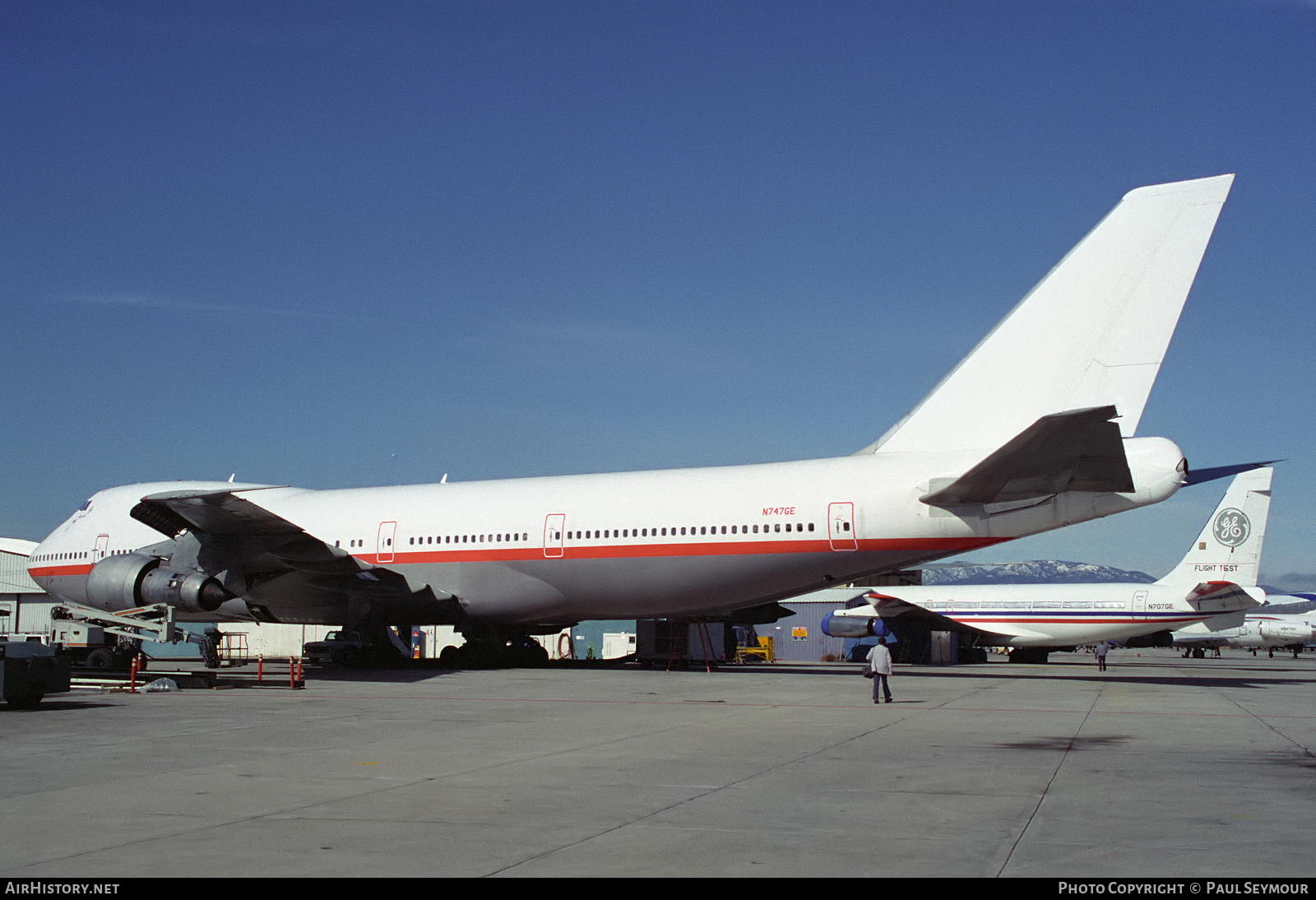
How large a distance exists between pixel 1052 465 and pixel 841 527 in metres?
4.48

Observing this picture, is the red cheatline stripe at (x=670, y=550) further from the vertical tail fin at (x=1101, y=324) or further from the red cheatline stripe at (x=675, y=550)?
the vertical tail fin at (x=1101, y=324)

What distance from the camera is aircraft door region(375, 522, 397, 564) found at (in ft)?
90.5

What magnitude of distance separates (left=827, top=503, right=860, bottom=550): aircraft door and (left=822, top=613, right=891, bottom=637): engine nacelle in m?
24.3

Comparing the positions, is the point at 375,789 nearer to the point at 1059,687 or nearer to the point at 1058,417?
the point at 1058,417

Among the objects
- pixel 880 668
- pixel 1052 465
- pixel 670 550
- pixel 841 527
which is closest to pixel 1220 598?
pixel 841 527

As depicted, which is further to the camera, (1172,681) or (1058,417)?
(1172,681)

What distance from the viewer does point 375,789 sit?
8.70m

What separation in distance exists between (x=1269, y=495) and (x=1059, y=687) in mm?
21721

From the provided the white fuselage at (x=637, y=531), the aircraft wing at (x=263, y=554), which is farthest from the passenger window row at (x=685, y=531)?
the aircraft wing at (x=263, y=554)

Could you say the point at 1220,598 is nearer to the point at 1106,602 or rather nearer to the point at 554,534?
the point at 1106,602

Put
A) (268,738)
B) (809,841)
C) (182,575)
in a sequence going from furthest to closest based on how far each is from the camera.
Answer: (182,575) < (268,738) < (809,841)

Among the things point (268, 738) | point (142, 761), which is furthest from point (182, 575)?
point (142, 761)

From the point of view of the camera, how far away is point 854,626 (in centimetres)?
4703

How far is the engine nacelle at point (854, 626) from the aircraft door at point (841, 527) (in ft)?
79.6
